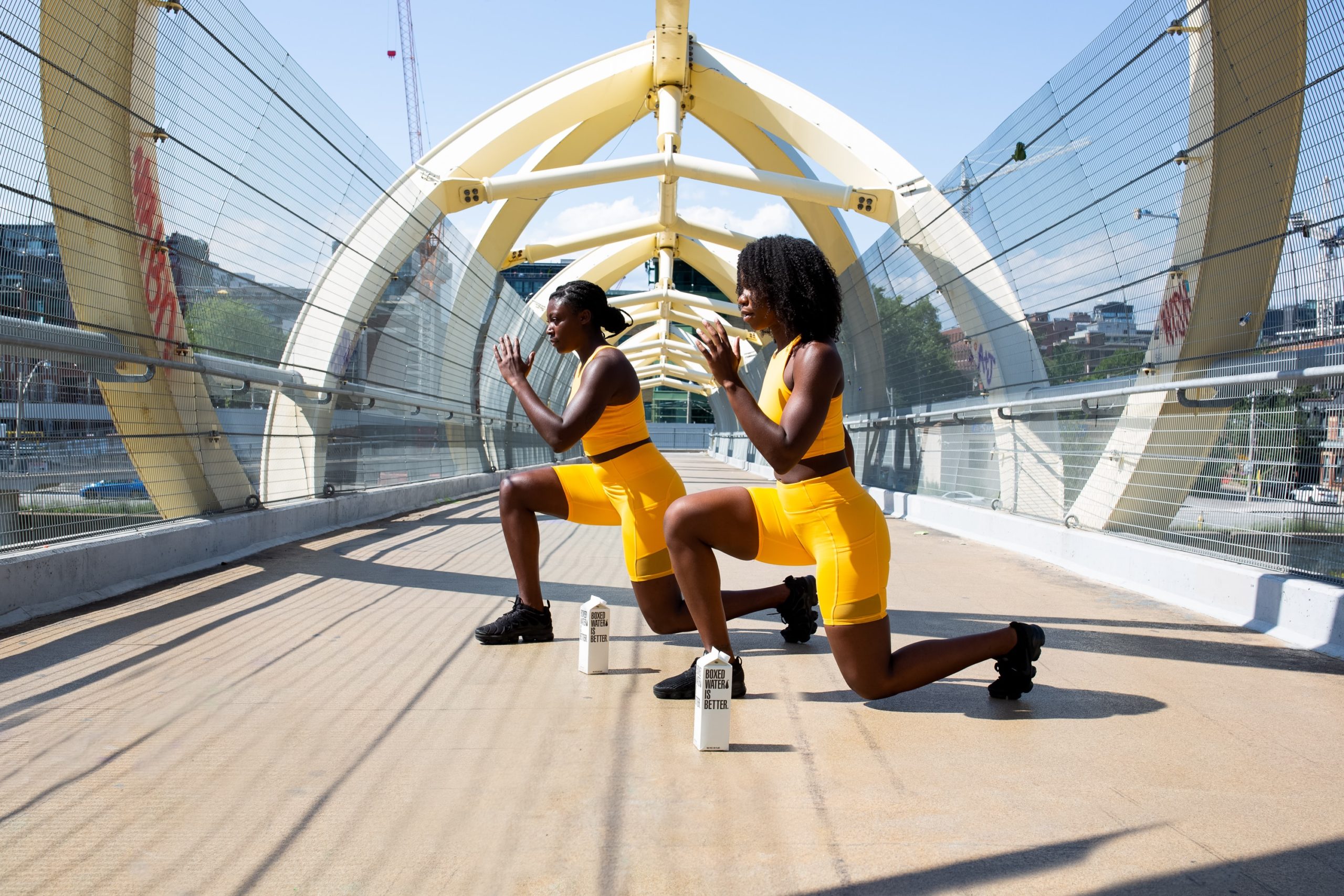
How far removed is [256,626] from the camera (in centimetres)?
470

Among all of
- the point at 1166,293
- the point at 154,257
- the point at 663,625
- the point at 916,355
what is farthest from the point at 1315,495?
the point at 916,355

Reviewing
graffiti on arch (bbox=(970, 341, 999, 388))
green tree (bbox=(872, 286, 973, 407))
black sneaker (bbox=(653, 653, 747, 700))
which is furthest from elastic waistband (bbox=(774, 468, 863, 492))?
green tree (bbox=(872, 286, 973, 407))

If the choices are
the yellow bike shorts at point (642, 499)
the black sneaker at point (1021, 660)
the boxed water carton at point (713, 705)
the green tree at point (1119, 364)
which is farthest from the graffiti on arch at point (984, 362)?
the boxed water carton at point (713, 705)

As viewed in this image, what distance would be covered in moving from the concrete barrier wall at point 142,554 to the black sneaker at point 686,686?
3.05 meters

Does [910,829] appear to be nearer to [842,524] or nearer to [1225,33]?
[842,524]

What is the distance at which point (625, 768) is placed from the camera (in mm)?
2830

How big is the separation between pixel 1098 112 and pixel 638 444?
5.42 meters

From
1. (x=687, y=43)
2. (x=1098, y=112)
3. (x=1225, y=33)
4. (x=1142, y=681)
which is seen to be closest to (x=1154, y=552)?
(x=1142, y=681)

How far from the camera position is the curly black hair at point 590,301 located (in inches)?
173

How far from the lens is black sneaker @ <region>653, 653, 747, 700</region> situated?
358 cm

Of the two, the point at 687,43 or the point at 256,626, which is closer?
the point at 256,626

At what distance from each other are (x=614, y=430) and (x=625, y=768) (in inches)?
67.6

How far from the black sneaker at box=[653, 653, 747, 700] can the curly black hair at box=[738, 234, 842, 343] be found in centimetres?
124

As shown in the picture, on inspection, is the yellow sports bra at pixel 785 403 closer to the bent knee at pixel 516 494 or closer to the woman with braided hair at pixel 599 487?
the woman with braided hair at pixel 599 487
